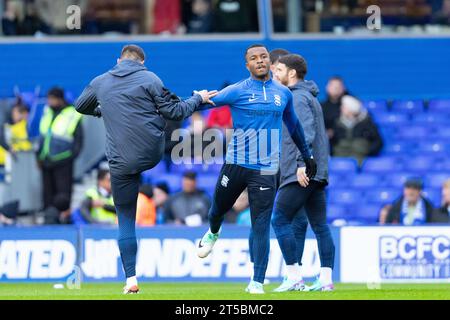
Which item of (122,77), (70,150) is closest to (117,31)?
(70,150)

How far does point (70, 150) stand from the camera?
22.0 metres

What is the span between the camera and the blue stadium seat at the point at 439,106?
80.5 ft

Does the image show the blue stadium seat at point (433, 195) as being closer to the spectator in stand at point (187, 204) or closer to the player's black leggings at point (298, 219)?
the spectator in stand at point (187, 204)

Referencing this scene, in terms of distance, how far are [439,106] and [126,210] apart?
1234 cm

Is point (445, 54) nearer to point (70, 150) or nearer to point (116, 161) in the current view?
point (70, 150)

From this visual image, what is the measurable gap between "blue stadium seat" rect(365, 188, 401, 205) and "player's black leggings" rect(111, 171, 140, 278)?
9909mm

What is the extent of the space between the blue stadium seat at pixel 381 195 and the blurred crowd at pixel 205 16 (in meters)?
3.44

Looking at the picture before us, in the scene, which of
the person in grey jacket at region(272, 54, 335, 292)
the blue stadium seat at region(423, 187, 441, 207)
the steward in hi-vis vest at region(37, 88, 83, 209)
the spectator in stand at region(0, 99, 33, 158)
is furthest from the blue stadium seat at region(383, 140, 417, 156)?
the person in grey jacket at region(272, 54, 335, 292)

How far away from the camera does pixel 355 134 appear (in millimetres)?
22828

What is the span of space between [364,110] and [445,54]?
2.77 meters

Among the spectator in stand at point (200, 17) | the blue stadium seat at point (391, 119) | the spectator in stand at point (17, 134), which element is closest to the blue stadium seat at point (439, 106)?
the blue stadium seat at point (391, 119)

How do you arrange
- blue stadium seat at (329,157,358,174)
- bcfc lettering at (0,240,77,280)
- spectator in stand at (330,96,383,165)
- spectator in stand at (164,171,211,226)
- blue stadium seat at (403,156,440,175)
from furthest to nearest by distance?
blue stadium seat at (403,156,440,175), blue stadium seat at (329,157,358,174), spectator in stand at (330,96,383,165), spectator in stand at (164,171,211,226), bcfc lettering at (0,240,77,280)

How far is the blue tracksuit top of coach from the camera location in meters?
13.2

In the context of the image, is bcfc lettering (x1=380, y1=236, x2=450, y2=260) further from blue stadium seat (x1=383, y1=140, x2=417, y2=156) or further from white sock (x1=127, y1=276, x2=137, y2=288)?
white sock (x1=127, y1=276, x2=137, y2=288)
